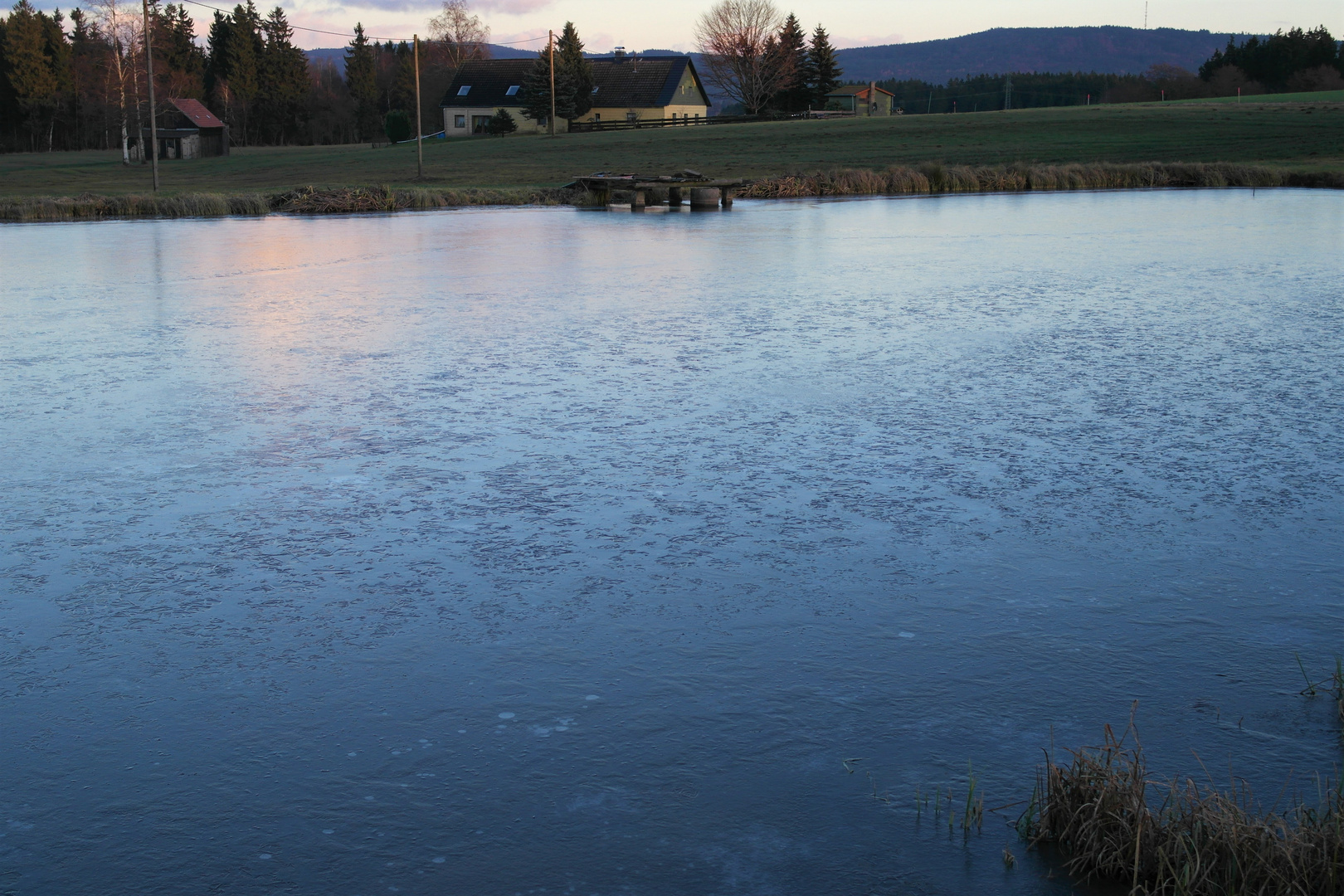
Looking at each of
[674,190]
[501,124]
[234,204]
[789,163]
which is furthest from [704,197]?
[501,124]

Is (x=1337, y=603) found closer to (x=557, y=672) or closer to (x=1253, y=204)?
(x=557, y=672)

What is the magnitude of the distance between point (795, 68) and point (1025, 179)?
46.6 metres

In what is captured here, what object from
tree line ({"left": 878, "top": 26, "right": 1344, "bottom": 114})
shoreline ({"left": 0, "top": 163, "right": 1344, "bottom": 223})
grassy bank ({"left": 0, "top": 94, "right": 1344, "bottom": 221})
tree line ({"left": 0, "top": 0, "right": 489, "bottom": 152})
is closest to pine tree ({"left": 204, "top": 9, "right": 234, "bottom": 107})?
tree line ({"left": 0, "top": 0, "right": 489, "bottom": 152})

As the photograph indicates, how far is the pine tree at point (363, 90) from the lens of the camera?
96812 millimetres

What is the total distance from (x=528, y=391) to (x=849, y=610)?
4.11m

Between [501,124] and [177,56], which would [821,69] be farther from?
[177,56]

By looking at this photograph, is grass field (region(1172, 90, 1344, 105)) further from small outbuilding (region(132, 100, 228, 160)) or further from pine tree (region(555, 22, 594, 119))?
small outbuilding (region(132, 100, 228, 160))

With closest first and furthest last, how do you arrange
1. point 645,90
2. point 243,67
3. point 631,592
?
point 631,592
point 645,90
point 243,67

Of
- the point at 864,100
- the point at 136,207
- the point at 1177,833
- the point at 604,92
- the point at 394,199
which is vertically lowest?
the point at 1177,833

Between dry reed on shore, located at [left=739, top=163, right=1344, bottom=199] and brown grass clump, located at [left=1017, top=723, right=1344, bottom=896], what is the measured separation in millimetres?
31484

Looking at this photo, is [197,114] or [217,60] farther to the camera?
[217,60]

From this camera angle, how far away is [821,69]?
257 ft


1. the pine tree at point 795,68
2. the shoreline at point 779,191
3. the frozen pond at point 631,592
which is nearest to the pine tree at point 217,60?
the pine tree at point 795,68

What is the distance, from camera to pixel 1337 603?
4.62 m
